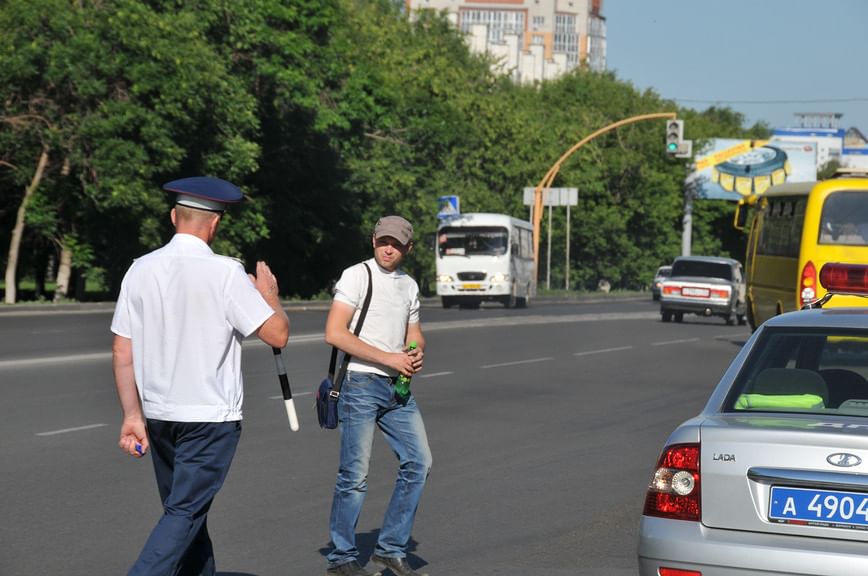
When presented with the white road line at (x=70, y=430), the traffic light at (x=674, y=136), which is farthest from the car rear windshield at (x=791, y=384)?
the traffic light at (x=674, y=136)

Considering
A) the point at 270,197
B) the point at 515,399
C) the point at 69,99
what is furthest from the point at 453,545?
the point at 270,197

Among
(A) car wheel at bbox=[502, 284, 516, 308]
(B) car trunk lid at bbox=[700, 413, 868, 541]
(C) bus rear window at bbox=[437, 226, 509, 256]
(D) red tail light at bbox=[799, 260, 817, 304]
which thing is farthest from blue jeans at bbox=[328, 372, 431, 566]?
(A) car wheel at bbox=[502, 284, 516, 308]

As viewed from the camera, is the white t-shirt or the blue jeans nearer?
the blue jeans

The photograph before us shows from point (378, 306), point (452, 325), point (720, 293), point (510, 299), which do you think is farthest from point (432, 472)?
point (510, 299)

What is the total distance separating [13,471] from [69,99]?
29.3 metres

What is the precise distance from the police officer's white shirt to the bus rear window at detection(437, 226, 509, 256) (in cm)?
4415

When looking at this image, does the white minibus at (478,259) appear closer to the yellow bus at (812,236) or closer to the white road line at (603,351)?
the white road line at (603,351)

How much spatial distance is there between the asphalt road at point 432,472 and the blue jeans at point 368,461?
0.47 metres

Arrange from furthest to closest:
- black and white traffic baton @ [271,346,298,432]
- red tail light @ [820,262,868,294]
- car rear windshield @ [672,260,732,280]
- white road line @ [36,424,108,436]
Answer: car rear windshield @ [672,260,732,280] → white road line @ [36,424,108,436] → red tail light @ [820,262,868,294] → black and white traffic baton @ [271,346,298,432]

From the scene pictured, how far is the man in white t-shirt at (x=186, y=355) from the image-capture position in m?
5.61

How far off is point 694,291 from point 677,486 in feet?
117

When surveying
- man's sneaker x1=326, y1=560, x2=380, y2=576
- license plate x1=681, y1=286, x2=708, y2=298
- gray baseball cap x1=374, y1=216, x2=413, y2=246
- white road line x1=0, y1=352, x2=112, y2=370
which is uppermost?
gray baseball cap x1=374, y1=216, x2=413, y2=246

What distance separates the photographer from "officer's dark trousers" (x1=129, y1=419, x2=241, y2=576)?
220 inches

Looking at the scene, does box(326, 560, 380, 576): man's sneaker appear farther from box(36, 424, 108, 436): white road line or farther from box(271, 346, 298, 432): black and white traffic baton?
box(36, 424, 108, 436): white road line
